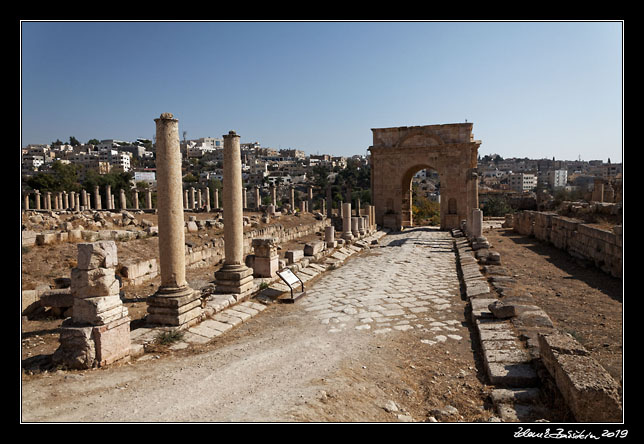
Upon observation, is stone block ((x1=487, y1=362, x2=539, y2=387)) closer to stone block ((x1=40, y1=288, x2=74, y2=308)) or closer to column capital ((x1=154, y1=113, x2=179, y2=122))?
column capital ((x1=154, y1=113, x2=179, y2=122))

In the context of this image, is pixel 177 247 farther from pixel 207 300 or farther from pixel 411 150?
pixel 411 150

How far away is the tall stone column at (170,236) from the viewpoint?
6.36m

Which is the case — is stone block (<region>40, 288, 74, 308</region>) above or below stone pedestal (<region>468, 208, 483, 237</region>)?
below

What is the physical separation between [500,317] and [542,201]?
25370mm

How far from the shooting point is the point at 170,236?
6.59 m

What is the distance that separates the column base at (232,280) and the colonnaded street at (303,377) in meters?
0.83

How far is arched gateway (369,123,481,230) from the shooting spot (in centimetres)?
2475

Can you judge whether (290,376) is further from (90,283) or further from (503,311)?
(503,311)

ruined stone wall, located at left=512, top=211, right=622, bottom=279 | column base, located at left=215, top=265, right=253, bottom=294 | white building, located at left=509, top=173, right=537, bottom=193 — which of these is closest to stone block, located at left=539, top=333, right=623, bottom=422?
column base, located at left=215, top=265, right=253, bottom=294

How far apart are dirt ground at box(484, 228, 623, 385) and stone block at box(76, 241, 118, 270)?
19.1 ft

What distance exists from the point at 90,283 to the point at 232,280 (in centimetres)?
340

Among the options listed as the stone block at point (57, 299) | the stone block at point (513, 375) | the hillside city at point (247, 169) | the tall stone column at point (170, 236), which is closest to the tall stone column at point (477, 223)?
the stone block at point (513, 375)

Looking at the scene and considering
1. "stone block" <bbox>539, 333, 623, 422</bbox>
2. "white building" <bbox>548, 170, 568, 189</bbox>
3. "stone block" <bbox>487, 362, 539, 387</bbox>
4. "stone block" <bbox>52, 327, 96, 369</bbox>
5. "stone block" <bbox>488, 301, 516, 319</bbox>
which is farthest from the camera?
"white building" <bbox>548, 170, 568, 189</bbox>

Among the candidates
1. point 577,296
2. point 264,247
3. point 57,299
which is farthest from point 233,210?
point 577,296
